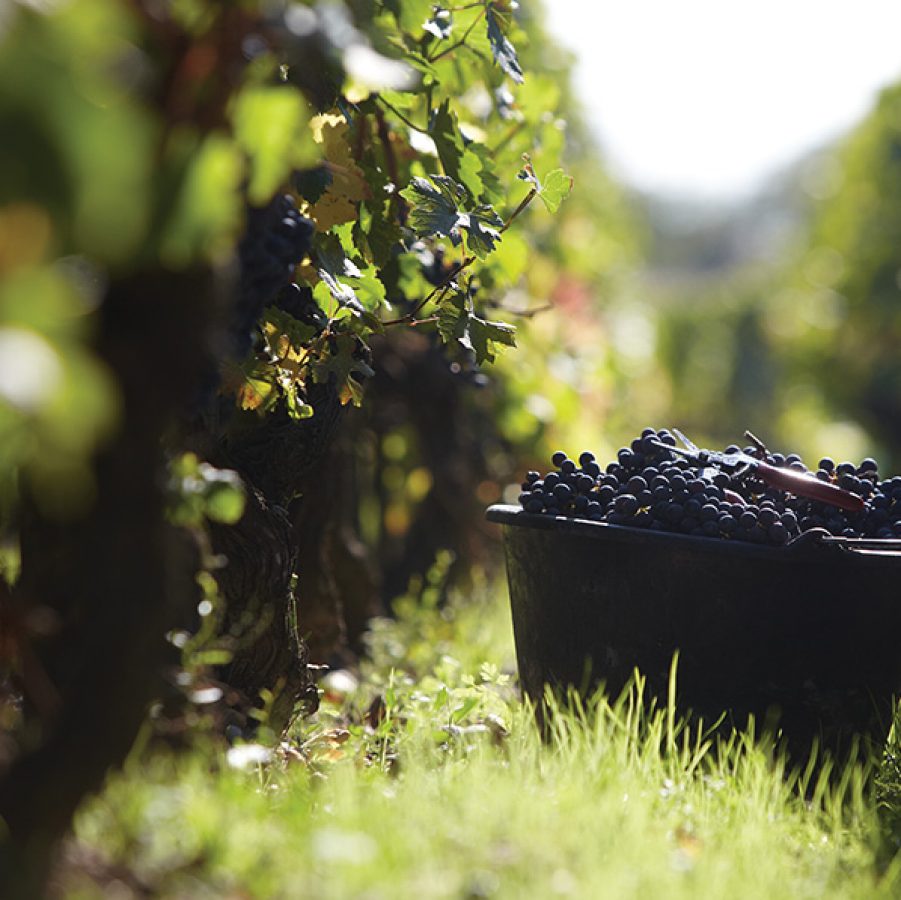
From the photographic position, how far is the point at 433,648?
396cm

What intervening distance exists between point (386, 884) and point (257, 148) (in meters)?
0.95

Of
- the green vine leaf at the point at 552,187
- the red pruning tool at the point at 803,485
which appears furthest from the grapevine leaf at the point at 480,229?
the red pruning tool at the point at 803,485

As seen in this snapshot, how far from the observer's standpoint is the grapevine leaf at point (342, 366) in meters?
2.48

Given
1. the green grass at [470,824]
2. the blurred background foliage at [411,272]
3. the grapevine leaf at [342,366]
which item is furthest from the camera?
the grapevine leaf at [342,366]

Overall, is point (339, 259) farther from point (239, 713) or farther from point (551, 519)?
point (239, 713)

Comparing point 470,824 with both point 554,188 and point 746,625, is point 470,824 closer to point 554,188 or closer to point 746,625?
point 746,625

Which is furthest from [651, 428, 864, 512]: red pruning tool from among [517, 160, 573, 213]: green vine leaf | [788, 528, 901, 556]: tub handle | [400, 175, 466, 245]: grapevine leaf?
[400, 175, 466, 245]: grapevine leaf

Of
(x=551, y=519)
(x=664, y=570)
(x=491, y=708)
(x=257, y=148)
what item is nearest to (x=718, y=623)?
(x=664, y=570)

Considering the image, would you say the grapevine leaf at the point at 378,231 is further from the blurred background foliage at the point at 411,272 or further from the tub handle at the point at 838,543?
the tub handle at the point at 838,543

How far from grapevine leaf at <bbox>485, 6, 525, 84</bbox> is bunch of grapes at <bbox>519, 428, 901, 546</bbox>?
2.97 feet

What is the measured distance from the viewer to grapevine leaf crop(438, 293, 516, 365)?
2.49 meters

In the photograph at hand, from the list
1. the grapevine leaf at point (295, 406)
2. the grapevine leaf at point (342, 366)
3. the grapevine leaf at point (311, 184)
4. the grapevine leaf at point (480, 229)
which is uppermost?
the grapevine leaf at point (311, 184)

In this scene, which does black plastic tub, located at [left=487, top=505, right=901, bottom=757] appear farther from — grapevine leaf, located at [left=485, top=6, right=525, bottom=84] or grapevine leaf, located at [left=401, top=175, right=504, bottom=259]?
grapevine leaf, located at [left=485, top=6, right=525, bottom=84]

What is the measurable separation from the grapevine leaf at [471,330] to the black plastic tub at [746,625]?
16.5 inches
